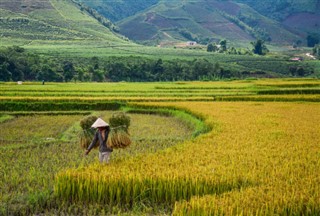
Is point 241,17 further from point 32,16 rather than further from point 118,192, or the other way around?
point 118,192

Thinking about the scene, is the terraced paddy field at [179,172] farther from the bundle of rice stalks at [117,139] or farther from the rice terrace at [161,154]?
the bundle of rice stalks at [117,139]

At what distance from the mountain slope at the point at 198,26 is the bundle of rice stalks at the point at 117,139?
426 ft

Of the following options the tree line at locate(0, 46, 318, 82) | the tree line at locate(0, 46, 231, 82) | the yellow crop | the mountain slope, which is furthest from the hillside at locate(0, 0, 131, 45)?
the yellow crop

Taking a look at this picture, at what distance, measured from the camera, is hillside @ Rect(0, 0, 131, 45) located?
93700 millimetres

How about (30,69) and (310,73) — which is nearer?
(30,69)

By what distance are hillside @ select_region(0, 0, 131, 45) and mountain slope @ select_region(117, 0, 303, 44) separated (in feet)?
106

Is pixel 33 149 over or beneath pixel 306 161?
beneath

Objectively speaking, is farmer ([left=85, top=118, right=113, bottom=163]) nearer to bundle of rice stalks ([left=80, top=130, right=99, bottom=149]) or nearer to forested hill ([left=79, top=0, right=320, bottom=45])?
bundle of rice stalks ([left=80, top=130, right=99, bottom=149])

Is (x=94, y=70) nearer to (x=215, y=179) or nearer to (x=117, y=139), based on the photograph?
(x=117, y=139)

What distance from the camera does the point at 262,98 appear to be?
28609 millimetres

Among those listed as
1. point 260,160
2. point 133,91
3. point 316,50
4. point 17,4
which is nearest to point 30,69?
point 133,91

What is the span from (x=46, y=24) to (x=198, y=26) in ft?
240

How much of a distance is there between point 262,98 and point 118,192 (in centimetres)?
2146

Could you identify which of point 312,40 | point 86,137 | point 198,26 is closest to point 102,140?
point 86,137
